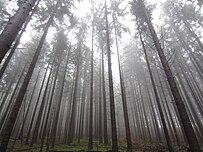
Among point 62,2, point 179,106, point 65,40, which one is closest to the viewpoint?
point 179,106

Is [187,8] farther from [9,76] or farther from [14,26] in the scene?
[9,76]

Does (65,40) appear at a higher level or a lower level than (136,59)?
lower

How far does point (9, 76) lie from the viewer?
19.9 m

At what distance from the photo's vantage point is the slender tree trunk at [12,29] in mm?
2234

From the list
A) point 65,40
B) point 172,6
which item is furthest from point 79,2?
point 172,6

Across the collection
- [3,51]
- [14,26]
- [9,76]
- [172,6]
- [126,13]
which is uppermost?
[172,6]

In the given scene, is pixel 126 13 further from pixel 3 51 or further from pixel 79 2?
pixel 3 51

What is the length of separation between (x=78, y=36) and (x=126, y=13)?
7202 mm

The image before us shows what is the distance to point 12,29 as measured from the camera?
257cm

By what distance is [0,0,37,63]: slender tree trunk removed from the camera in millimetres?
2234

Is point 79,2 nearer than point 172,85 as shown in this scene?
No

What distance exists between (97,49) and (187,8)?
12449 millimetres

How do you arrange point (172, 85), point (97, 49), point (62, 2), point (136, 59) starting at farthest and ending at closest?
1. point (136, 59)
2. point (97, 49)
3. point (62, 2)
4. point (172, 85)

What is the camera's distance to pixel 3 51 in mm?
2203
